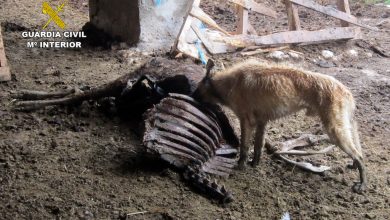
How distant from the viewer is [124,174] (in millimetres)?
4355

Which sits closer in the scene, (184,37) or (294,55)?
(184,37)

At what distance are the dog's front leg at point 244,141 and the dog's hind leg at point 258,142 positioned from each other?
0.11m

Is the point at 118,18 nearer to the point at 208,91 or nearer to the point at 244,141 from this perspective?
the point at 208,91

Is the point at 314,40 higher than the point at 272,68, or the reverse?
the point at 272,68

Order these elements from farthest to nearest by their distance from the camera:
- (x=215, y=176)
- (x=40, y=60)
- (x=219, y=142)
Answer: (x=40, y=60) < (x=219, y=142) < (x=215, y=176)

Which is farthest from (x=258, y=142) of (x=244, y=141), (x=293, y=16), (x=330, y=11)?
(x=330, y=11)

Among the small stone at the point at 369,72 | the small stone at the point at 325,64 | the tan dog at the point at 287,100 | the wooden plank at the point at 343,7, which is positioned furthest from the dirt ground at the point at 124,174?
the wooden plank at the point at 343,7

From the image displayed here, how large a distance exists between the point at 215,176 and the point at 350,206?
1.17 metres

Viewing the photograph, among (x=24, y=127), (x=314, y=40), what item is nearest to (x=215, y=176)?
(x=24, y=127)

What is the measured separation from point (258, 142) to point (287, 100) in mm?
531

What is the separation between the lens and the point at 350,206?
13.9 feet

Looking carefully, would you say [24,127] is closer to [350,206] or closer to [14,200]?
[14,200]

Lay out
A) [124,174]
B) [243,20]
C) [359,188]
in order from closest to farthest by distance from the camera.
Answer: [124,174]
[359,188]
[243,20]

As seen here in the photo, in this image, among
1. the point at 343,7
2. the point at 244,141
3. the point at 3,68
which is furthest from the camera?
the point at 343,7
